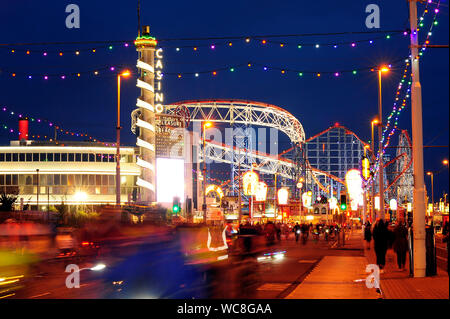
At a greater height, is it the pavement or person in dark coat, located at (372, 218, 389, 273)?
person in dark coat, located at (372, 218, 389, 273)

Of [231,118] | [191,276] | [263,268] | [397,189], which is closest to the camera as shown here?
[191,276]

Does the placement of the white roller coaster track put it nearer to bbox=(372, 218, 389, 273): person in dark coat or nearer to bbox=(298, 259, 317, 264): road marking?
bbox=(298, 259, 317, 264): road marking

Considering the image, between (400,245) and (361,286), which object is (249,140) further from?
(361,286)

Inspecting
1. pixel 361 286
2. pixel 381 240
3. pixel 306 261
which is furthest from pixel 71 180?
pixel 361 286

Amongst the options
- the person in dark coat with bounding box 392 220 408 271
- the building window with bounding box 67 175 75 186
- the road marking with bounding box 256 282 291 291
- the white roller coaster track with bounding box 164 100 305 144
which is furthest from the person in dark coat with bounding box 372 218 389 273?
the white roller coaster track with bounding box 164 100 305 144

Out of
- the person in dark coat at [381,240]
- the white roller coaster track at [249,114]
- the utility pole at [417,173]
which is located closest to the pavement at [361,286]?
the person in dark coat at [381,240]

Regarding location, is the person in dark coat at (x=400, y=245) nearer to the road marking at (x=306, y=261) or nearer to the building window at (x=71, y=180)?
the road marking at (x=306, y=261)

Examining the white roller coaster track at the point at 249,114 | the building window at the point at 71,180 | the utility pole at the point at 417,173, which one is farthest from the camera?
the white roller coaster track at the point at 249,114

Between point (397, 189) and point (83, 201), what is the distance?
56.2m

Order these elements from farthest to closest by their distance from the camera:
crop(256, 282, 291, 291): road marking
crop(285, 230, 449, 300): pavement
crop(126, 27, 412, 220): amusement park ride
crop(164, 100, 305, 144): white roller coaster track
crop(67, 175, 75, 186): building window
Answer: crop(164, 100, 305, 144): white roller coaster track
crop(67, 175, 75, 186): building window
crop(126, 27, 412, 220): amusement park ride
crop(256, 282, 291, 291): road marking
crop(285, 230, 449, 300): pavement
